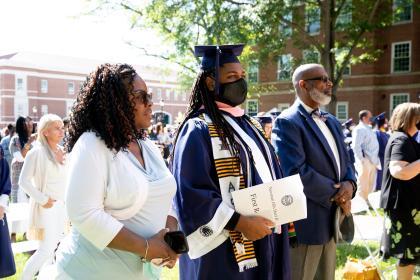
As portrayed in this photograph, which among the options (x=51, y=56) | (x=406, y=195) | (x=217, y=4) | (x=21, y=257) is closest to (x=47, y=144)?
(x=21, y=257)

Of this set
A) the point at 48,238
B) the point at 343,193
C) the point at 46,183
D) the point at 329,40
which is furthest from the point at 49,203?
the point at 329,40

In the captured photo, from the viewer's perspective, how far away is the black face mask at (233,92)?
9.46ft

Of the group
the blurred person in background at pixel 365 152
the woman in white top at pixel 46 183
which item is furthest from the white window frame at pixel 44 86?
the woman in white top at pixel 46 183

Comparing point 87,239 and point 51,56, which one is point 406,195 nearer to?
point 87,239

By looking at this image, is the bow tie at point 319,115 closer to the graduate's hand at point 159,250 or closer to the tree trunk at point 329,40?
the graduate's hand at point 159,250

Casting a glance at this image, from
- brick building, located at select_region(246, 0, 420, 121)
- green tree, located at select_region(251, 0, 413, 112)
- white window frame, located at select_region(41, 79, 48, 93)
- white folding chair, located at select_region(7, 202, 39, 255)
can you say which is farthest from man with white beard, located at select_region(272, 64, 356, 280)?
white window frame, located at select_region(41, 79, 48, 93)

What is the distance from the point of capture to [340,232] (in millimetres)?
3680

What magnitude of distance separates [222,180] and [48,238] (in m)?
3.13

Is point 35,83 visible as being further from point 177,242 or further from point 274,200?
Answer: point 177,242

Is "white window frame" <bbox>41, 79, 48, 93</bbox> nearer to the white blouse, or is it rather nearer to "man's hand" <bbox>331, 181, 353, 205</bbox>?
"man's hand" <bbox>331, 181, 353, 205</bbox>

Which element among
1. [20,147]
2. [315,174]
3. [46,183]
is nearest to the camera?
[315,174]

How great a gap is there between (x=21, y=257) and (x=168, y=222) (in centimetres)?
477

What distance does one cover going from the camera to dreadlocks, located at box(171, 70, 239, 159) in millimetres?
2744

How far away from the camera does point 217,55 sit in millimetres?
2859
